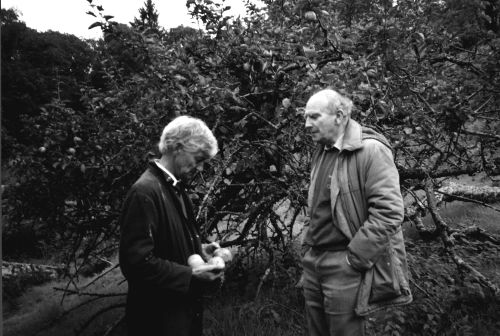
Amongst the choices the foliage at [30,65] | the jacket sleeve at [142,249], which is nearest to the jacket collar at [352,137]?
the jacket sleeve at [142,249]

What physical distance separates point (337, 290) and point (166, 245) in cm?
95

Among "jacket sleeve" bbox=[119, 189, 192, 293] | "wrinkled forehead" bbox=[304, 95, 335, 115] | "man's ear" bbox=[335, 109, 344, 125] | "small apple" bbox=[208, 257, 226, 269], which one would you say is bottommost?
"small apple" bbox=[208, 257, 226, 269]

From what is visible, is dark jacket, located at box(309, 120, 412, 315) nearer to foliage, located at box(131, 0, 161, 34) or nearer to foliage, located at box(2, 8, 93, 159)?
foliage, located at box(131, 0, 161, 34)

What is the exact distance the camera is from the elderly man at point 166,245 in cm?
188

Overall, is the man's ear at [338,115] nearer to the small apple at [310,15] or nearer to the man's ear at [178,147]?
the small apple at [310,15]

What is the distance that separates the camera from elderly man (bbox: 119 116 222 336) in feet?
6.15

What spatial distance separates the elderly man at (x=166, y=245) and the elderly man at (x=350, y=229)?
66cm

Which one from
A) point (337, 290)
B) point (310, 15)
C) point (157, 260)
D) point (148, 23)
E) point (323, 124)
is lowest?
point (337, 290)

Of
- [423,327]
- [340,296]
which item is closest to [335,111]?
[340,296]

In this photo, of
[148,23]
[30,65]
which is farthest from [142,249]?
[30,65]

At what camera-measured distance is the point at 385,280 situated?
2186 mm

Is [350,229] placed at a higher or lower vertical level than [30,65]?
lower

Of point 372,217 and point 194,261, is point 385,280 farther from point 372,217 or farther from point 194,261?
point 194,261

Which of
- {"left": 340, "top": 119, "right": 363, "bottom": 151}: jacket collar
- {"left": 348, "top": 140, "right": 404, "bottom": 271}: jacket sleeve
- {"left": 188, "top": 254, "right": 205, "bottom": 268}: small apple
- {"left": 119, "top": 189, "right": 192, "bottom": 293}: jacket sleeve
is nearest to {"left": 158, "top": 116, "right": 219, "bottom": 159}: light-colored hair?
{"left": 119, "top": 189, "right": 192, "bottom": 293}: jacket sleeve
